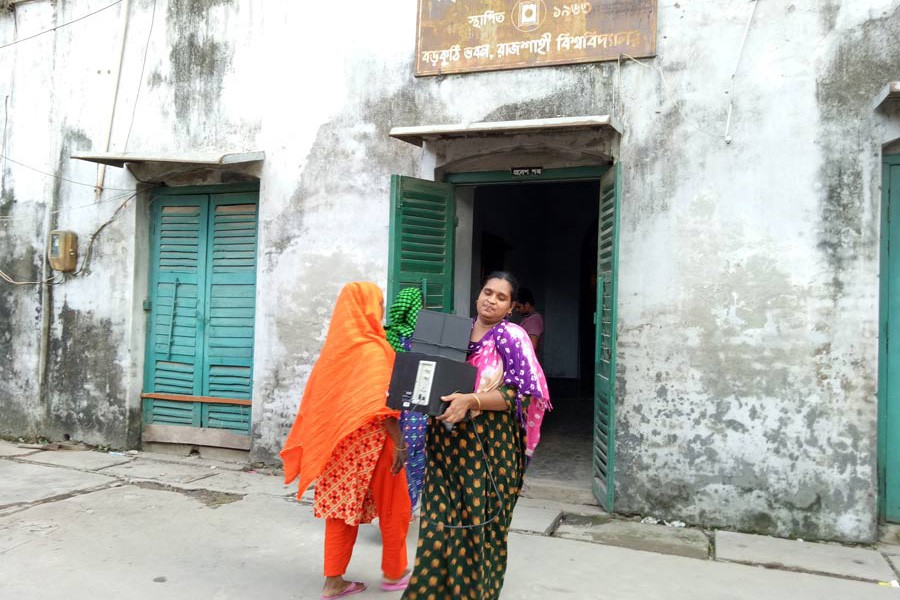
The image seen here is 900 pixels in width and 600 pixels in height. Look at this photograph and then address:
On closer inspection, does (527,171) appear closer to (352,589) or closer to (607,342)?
(607,342)

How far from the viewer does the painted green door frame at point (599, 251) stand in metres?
5.04

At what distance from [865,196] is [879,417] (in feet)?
4.60

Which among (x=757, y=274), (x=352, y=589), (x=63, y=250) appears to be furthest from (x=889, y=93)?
(x=63, y=250)

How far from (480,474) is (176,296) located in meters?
4.65

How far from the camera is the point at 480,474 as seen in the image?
302 centimetres

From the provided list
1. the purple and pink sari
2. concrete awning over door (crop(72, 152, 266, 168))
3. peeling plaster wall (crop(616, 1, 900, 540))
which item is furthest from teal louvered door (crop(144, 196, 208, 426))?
the purple and pink sari

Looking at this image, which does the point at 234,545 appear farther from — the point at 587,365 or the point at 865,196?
the point at 587,365

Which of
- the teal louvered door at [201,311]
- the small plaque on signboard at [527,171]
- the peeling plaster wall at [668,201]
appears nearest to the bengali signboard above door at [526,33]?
the peeling plaster wall at [668,201]

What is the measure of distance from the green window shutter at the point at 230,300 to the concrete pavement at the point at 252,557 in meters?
1.26

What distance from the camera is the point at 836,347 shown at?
4562 mm

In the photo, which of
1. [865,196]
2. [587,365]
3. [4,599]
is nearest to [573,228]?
[587,365]

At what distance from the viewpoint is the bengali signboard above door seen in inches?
201

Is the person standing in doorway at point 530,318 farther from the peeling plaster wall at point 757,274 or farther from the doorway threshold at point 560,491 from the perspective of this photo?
the peeling plaster wall at point 757,274

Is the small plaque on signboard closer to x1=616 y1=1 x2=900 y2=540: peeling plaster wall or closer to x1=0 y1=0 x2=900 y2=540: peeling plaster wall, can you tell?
x1=0 y1=0 x2=900 y2=540: peeling plaster wall
